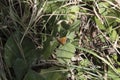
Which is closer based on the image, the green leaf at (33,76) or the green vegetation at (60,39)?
the green leaf at (33,76)

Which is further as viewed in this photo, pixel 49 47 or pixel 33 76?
pixel 49 47

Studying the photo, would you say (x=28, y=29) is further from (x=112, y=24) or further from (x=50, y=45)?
(x=112, y=24)

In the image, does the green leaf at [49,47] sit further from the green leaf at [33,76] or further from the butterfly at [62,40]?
the green leaf at [33,76]

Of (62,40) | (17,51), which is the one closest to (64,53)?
(62,40)

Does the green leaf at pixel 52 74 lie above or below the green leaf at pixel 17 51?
below

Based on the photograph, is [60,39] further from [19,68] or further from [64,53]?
[19,68]

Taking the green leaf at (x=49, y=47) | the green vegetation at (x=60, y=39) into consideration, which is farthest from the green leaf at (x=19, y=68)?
the green leaf at (x=49, y=47)

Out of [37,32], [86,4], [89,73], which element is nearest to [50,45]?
[37,32]

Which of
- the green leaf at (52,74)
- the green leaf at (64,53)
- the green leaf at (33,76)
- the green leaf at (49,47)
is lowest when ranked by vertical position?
the green leaf at (52,74)
